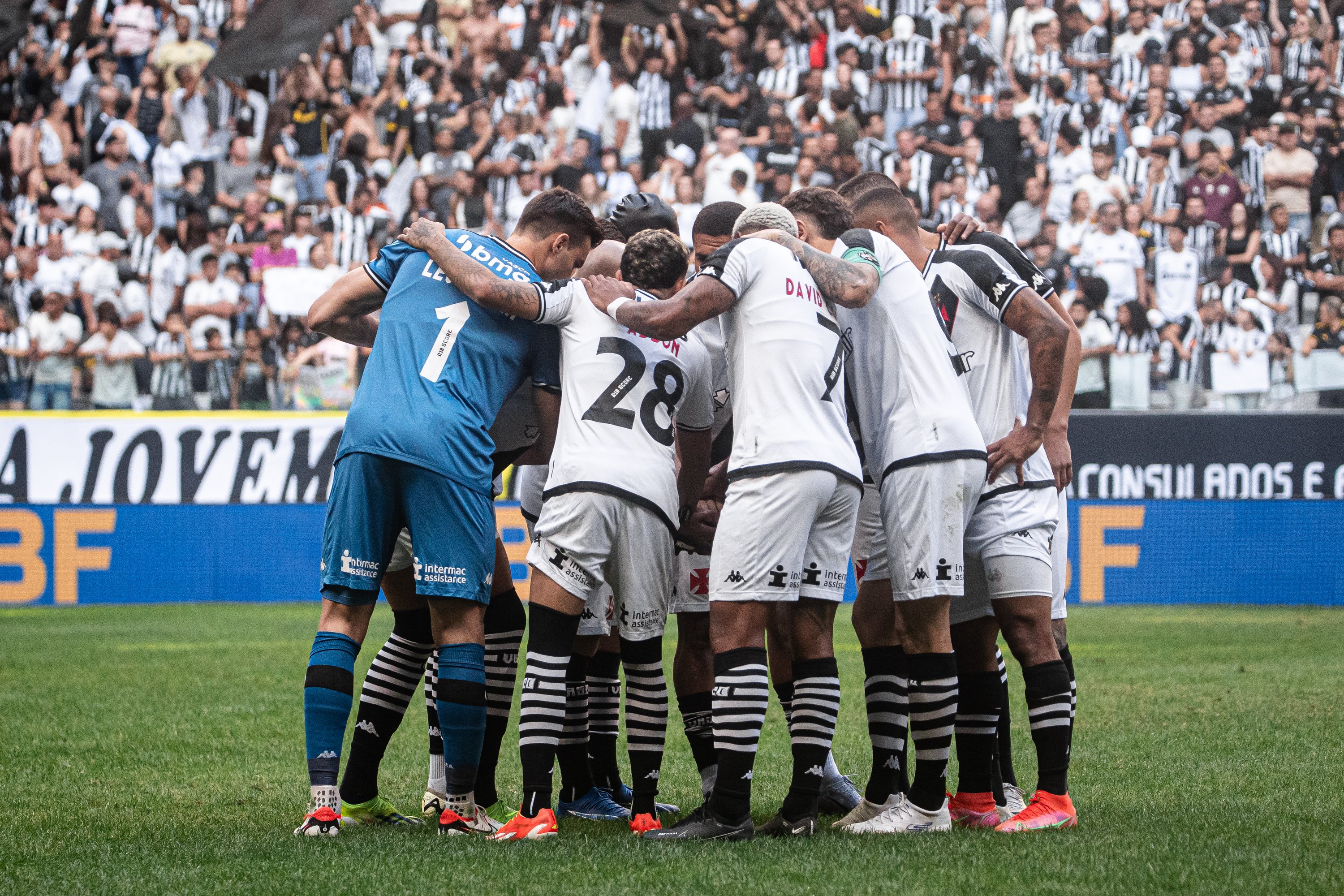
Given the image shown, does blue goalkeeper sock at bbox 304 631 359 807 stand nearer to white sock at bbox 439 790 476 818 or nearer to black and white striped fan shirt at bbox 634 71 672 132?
white sock at bbox 439 790 476 818

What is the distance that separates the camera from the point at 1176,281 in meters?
16.0

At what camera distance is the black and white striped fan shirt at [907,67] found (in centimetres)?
1892

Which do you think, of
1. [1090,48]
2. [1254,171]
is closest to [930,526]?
[1254,171]

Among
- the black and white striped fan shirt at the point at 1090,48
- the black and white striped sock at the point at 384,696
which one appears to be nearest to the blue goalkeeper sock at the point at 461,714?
the black and white striped sock at the point at 384,696

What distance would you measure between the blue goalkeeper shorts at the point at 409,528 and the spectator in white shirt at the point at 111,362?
1071 cm

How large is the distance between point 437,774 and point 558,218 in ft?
7.68

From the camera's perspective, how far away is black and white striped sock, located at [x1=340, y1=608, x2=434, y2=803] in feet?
17.3

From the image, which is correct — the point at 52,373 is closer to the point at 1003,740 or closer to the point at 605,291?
the point at 605,291

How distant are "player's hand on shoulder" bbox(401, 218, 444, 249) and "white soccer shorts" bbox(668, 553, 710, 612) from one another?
5.27ft

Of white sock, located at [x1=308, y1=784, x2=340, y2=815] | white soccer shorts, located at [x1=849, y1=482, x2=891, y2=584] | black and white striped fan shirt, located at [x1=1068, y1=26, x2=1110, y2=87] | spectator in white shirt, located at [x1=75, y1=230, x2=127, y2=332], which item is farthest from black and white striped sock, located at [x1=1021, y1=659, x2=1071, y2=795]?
black and white striped fan shirt, located at [x1=1068, y1=26, x2=1110, y2=87]

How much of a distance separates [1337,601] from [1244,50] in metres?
8.39

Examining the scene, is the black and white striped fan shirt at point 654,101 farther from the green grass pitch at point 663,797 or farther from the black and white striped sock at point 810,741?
the black and white striped sock at point 810,741

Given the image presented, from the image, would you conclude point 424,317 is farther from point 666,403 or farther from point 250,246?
point 250,246

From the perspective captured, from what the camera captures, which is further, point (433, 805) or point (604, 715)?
point (604, 715)
